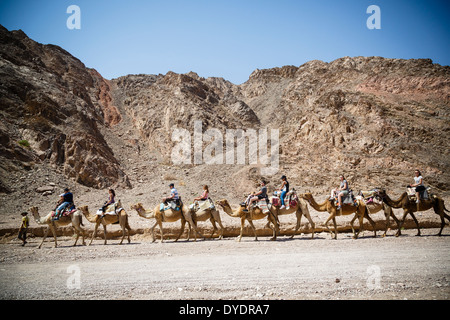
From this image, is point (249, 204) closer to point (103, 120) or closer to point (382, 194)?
point (382, 194)

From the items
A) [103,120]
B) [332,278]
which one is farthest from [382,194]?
[103,120]

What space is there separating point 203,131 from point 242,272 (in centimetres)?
3820

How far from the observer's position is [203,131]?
4453 cm

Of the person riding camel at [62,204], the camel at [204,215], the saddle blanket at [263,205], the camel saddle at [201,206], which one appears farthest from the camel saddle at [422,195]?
the person riding camel at [62,204]

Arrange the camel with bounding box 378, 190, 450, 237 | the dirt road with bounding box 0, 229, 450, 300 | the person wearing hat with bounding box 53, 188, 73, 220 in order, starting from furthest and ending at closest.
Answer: the person wearing hat with bounding box 53, 188, 73, 220
the camel with bounding box 378, 190, 450, 237
the dirt road with bounding box 0, 229, 450, 300

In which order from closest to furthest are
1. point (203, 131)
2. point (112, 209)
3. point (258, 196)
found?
point (258, 196)
point (112, 209)
point (203, 131)

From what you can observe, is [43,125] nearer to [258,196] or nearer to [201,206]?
[201,206]

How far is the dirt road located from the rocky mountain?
18150 mm

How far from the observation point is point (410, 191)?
13359 millimetres

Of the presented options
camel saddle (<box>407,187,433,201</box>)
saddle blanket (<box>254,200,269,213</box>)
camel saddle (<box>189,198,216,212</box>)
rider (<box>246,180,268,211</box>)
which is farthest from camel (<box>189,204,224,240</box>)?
camel saddle (<box>407,187,433,201</box>)

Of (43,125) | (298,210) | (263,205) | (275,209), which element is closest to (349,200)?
(298,210)

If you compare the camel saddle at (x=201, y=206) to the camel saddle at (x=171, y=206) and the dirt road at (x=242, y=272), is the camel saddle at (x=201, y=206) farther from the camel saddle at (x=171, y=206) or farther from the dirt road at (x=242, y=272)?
the dirt road at (x=242, y=272)

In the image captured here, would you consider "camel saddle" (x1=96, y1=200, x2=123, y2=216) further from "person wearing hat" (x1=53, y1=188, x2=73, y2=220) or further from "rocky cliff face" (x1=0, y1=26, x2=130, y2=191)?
"rocky cliff face" (x1=0, y1=26, x2=130, y2=191)

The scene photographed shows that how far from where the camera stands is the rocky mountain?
27.9 m
